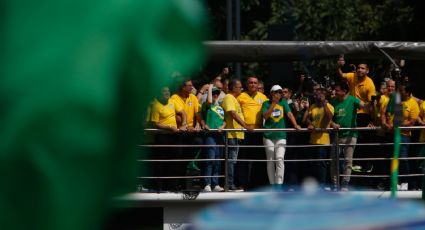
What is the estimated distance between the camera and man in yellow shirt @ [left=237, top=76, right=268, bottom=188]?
12086 mm

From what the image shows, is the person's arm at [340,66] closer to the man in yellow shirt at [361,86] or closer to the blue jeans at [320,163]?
the man in yellow shirt at [361,86]

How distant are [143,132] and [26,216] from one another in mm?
224

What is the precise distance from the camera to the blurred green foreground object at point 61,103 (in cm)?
155

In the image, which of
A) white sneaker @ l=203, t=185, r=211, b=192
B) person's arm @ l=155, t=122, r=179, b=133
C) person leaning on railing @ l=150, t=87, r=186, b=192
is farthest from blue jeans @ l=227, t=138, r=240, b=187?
person's arm @ l=155, t=122, r=179, b=133

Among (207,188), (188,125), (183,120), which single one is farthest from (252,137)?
(183,120)

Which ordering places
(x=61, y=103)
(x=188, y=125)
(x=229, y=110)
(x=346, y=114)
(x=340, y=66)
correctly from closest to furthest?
(x=61, y=103)
(x=340, y=66)
(x=229, y=110)
(x=188, y=125)
(x=346, y=114)

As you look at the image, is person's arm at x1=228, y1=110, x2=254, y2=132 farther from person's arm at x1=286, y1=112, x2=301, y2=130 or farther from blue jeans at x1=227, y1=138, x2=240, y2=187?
person's arm at x1=286, y1=112, x2=301, y2=130

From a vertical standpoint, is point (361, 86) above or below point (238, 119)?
above

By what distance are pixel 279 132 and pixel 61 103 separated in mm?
10943

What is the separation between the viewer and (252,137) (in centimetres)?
1269

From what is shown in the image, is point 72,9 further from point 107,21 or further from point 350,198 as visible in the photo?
point 350,198

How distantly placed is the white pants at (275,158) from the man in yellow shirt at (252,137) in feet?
0.60

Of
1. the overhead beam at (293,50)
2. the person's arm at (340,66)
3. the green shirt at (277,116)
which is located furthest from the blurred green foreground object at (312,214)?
the green shirt at (277,116)

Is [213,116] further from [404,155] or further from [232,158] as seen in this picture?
[404,155]
